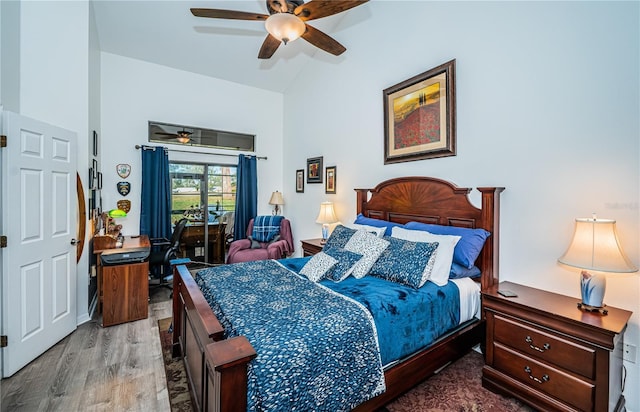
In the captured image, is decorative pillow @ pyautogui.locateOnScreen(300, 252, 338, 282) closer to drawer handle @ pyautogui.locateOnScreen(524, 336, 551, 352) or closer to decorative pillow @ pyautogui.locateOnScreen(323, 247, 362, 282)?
decorative pillow @ pyautogui.locateOnScreen(323, 247, 362, 282)

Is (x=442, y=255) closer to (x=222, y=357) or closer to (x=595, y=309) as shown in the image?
(x=595, y=309)

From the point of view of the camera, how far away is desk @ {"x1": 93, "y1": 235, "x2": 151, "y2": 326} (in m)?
3.03

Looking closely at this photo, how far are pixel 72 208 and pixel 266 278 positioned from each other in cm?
221

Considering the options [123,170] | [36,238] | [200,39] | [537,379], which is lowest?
[537,379]

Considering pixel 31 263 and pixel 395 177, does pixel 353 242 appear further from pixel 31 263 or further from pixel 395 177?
pixel 31 263

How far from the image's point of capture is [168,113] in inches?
186

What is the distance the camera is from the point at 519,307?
1.90m

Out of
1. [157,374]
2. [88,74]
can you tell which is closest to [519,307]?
[157,374]

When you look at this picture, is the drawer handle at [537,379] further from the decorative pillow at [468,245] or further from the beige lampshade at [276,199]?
the beige lampshade at [276,199]

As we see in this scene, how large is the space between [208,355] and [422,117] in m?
2.91

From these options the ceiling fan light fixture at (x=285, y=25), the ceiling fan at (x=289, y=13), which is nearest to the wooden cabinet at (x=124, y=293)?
the ceiling fan at (x=289, y=13)

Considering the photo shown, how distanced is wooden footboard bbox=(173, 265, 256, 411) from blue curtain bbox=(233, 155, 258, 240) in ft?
9.45

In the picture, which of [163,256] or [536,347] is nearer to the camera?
[536,347]

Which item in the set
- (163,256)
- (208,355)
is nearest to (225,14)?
(208,355)
